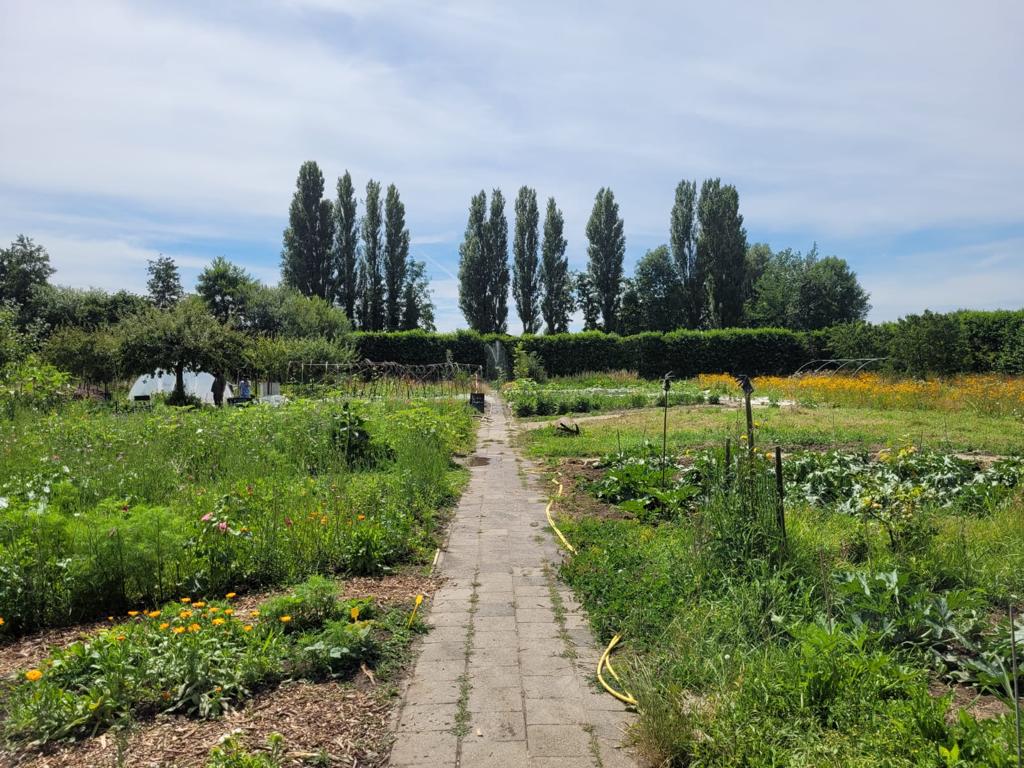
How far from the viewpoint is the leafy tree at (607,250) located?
129ft

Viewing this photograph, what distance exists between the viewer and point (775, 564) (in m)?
3.85

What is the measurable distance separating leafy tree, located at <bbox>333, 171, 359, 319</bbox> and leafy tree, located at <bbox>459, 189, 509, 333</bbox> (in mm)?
6165

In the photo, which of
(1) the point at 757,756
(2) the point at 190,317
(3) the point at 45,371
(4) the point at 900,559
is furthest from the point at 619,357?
(1) the point at 757,756

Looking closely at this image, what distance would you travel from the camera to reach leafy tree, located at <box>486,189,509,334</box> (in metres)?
37.7

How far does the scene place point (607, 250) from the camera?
39.2 m

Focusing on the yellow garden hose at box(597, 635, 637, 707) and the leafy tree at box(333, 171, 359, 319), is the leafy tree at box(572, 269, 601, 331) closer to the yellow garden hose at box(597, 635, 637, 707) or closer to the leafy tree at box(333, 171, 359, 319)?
the leafy tree at box(333, 171, 359, 319)

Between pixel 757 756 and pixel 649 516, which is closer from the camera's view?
pixel 757 756

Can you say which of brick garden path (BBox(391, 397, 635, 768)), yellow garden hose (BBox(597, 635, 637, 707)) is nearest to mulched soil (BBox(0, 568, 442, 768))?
brick garden path (BBox(391, 397, 635, 768))

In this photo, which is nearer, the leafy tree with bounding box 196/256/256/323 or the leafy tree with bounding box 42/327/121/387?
the leafy tree with bounding box 42/327/121/387

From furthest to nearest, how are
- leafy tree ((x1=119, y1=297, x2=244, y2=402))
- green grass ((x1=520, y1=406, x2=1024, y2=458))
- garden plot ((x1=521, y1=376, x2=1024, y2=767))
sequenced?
leafy tree ((x1=119, y1=297, x2=244, y2=402)) → green grass ((x1=520, y1=406, x2=1024, y2=458)) → garden plot ((x1=521, y1=376, x2=1024, y2=767))

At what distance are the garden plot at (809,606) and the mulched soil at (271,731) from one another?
3.58 feet

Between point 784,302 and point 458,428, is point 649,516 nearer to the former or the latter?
point 458,428

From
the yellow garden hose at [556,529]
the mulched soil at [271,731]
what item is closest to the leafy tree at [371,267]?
the yellow garden hose at [556,529]

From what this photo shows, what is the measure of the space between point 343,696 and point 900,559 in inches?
134
